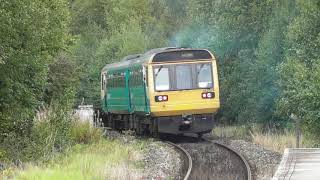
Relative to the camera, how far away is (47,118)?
18.4m

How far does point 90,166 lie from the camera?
13.5 m

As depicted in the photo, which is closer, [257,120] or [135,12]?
[257,120]

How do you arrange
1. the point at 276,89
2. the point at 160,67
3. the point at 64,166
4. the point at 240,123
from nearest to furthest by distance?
the point at 64,166 → the point at 160,67 → the point at 276,89 → the point at 240,123

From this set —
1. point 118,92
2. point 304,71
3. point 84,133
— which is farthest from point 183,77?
point 118,92

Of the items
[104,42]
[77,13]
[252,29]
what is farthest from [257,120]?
[77,13]

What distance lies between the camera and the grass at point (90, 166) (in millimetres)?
11906

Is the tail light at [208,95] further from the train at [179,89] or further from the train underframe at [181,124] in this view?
the train underframe at [181,124]

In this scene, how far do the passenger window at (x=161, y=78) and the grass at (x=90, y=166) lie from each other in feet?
11.2

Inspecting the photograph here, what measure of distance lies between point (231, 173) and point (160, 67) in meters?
7.72

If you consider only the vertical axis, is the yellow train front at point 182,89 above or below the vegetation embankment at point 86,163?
above

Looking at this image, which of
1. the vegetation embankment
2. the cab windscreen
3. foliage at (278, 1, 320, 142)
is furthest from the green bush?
foliage at (278, 1, 320, 142)

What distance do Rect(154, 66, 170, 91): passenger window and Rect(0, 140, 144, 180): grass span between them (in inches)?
135

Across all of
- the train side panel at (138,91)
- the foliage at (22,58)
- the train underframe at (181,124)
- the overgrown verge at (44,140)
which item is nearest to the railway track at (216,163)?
the train underframe at (181,124)

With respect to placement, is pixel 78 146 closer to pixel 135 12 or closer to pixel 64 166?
pixel 64 166
